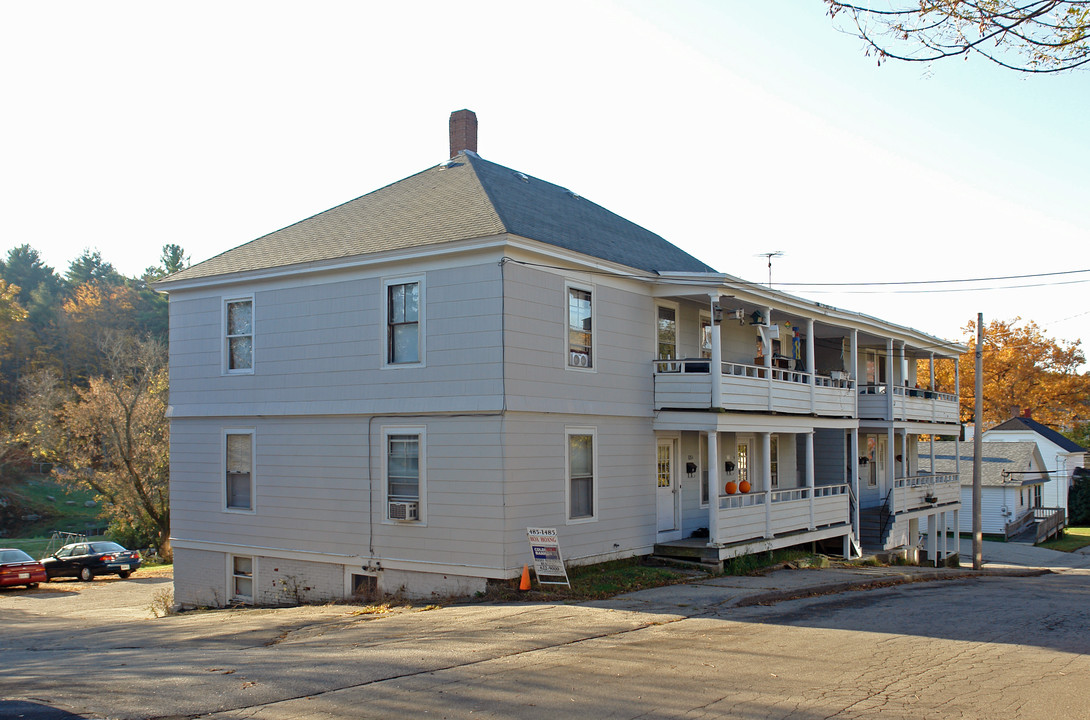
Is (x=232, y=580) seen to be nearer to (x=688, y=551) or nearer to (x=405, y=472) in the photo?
(x=405, y=472)

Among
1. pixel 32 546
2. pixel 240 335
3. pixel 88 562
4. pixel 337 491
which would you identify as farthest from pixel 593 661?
pixel 32 546

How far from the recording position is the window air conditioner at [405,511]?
15.6m

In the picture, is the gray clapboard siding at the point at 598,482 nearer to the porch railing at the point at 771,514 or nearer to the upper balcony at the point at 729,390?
the upper balcony at the point at 729,390

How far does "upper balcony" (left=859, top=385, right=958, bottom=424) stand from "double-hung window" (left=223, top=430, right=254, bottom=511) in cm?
1869

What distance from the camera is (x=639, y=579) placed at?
1591 centimetres

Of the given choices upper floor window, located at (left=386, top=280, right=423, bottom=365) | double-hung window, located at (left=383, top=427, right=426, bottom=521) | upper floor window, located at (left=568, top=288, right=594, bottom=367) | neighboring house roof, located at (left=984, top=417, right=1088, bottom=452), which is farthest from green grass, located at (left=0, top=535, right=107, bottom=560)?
neighboring house roof, located at (left=984, top=417, right=1088, bottom=452)

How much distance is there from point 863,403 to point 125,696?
23725mm

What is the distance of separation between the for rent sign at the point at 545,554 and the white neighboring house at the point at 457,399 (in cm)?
33

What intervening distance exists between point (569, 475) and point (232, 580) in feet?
27.5

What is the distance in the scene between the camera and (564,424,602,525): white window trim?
1608cm

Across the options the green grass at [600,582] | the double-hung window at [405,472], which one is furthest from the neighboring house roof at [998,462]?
the double-hung window at [405,472]

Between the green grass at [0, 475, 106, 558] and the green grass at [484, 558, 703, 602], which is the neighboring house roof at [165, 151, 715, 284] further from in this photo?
the green grass at [0, 475, 106, 558]

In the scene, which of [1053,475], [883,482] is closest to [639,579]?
[883,482]

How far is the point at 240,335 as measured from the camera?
18828 millimetres
